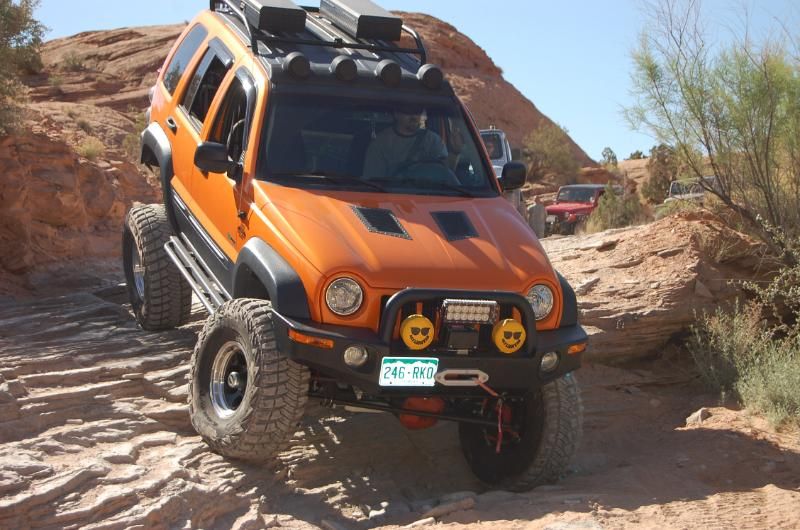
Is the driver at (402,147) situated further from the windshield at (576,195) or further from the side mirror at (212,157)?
the windshield at (576,195)

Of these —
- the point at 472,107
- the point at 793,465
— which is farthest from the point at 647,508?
the point at 472,107

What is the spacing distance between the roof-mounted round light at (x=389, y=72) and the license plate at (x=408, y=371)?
6.82 feet

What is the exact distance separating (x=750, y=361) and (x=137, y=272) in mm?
5168

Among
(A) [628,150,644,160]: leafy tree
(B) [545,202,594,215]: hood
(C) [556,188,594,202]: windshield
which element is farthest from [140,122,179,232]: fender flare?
(A) [628,150,644,160]: leafy tree

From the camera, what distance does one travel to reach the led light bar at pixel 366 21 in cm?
665

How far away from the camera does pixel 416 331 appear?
15.7 feet

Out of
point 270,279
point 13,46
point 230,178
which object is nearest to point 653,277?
point 230,178

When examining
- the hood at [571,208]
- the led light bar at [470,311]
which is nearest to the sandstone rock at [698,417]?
the led light bar at [470,311]

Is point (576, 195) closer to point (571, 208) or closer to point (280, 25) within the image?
point (571, 208)

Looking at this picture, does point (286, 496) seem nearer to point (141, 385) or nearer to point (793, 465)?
point (141, 385)

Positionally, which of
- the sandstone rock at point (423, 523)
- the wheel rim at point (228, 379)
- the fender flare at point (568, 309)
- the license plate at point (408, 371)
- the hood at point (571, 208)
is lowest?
the sandstone rock at point (423, 523)

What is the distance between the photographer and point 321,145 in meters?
5.86

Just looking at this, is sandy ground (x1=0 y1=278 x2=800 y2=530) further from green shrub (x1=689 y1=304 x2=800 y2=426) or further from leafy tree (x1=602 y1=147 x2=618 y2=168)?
leafy tree (x1=602 y1=147 x2=618 y2=168)

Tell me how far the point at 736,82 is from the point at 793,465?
6.18 meters
